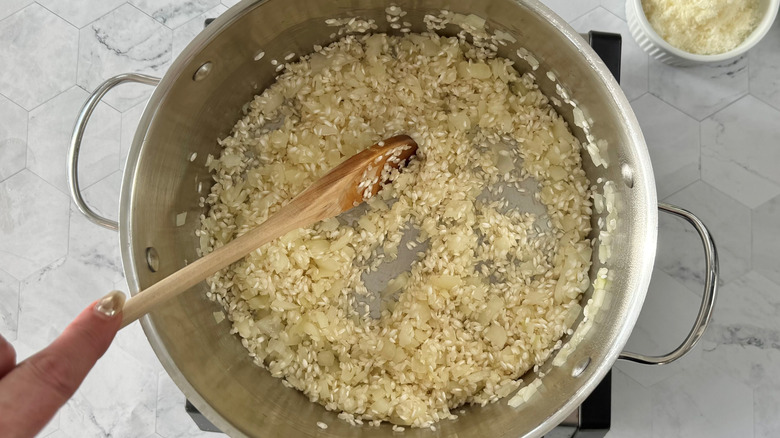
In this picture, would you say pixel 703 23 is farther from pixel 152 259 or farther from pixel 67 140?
pixel 67 140

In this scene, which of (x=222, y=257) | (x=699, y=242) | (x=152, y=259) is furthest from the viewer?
(x=699, y=242)

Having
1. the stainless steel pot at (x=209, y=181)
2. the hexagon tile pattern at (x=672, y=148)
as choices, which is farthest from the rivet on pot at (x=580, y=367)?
the hexagon tile pattern at (x=672, y=148)

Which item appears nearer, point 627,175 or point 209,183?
point 627,175

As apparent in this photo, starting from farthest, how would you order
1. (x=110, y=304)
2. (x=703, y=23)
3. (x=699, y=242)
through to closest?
(x=699, y=242)
(x=703, y=23)
(x=110, y=304)

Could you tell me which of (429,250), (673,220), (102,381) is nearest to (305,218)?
(429,250)

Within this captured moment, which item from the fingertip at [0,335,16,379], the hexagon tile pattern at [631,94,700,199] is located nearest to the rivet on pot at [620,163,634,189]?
the hexagon tile pattern at [631,94,700,199]

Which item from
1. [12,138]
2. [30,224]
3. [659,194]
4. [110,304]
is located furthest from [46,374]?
[659,194]

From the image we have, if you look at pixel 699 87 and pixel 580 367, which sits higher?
pixel 699 87
